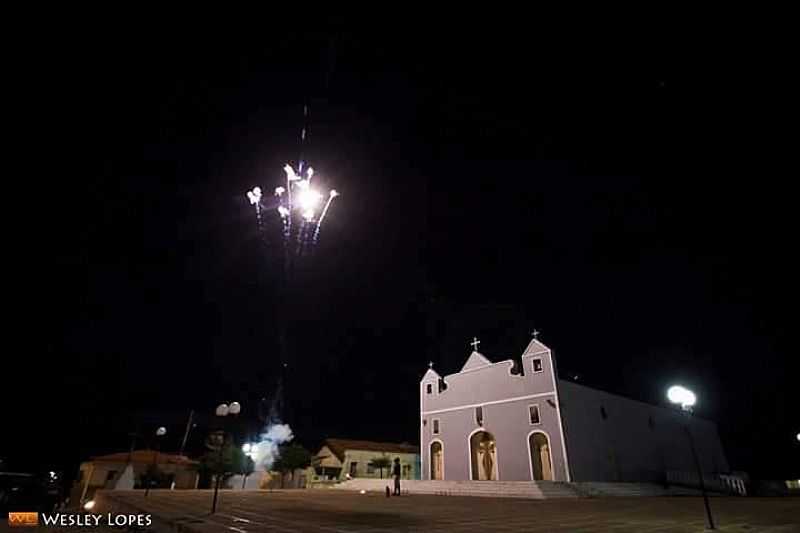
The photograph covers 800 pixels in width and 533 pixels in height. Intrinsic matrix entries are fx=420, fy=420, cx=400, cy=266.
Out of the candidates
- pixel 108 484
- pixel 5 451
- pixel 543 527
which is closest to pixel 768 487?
pixel 543 527

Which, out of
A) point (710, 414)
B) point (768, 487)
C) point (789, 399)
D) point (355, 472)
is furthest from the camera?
point (355, 472)

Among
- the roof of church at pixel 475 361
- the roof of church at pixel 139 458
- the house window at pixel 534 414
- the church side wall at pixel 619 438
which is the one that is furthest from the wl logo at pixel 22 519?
the roof of church at pixel 139 458

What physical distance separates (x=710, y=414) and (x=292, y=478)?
142 feet

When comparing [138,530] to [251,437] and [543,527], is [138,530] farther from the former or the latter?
[251,437]

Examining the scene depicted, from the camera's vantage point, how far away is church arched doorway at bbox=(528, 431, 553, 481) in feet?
82.3

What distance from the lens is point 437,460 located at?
3089cm

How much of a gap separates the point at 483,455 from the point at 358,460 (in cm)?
2402

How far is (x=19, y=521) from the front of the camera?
997cm

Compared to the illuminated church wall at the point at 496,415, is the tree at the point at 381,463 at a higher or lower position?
lower

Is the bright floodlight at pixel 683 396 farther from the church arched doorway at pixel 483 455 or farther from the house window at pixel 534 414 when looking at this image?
the church arched doorway at pixel 483 455

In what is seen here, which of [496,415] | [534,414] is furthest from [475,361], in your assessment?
[534,414]

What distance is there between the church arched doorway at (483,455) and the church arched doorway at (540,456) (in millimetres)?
2664

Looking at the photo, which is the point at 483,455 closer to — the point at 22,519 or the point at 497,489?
the point at 497,489

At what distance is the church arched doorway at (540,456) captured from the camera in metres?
25.1
